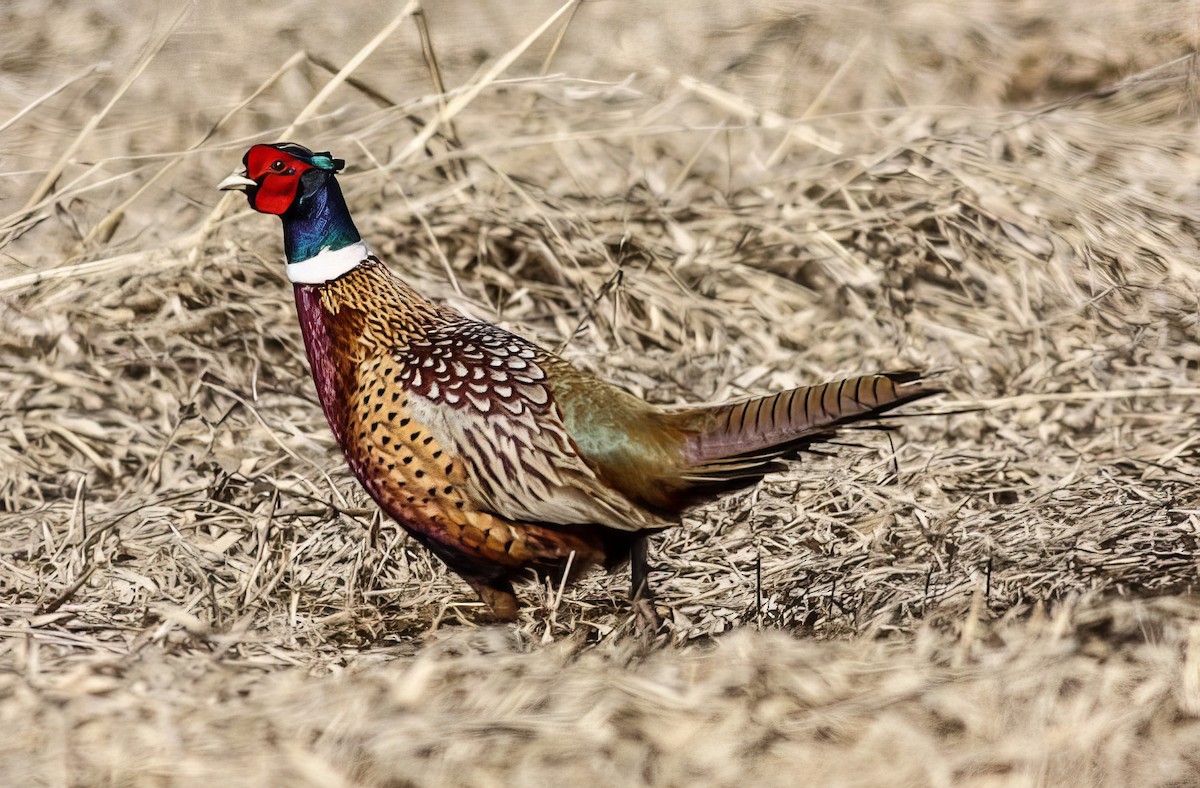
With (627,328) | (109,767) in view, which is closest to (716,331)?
(627,328)

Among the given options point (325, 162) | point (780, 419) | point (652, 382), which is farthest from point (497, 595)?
point (652, 382)

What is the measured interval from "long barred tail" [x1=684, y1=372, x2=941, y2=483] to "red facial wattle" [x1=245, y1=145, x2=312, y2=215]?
0.96 metres

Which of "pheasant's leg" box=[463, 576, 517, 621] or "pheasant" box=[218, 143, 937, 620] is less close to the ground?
"pheasant" box=[218, 143, 937, 620]

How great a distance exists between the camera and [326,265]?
2.78 metres

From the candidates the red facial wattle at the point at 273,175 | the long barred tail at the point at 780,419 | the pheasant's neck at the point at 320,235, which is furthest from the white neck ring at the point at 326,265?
the long barred tail at the point at 780,419

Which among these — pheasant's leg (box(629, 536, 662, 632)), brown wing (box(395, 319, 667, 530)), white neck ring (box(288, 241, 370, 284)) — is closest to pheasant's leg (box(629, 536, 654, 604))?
pheasant's leg (box(629, 536, 662, 632))

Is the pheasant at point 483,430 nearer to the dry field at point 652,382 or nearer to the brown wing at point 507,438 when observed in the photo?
the brown wing at point 507,438

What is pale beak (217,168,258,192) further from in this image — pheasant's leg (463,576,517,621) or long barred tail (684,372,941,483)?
long barred tail (684,372,941,483)

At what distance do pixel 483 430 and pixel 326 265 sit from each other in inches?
19.5

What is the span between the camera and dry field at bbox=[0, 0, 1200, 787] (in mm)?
2463

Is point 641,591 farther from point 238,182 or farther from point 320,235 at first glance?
point 238,182

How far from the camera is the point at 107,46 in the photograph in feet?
20.0

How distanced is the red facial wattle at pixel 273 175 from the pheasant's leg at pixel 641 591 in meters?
1.02

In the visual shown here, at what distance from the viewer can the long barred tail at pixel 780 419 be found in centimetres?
237
